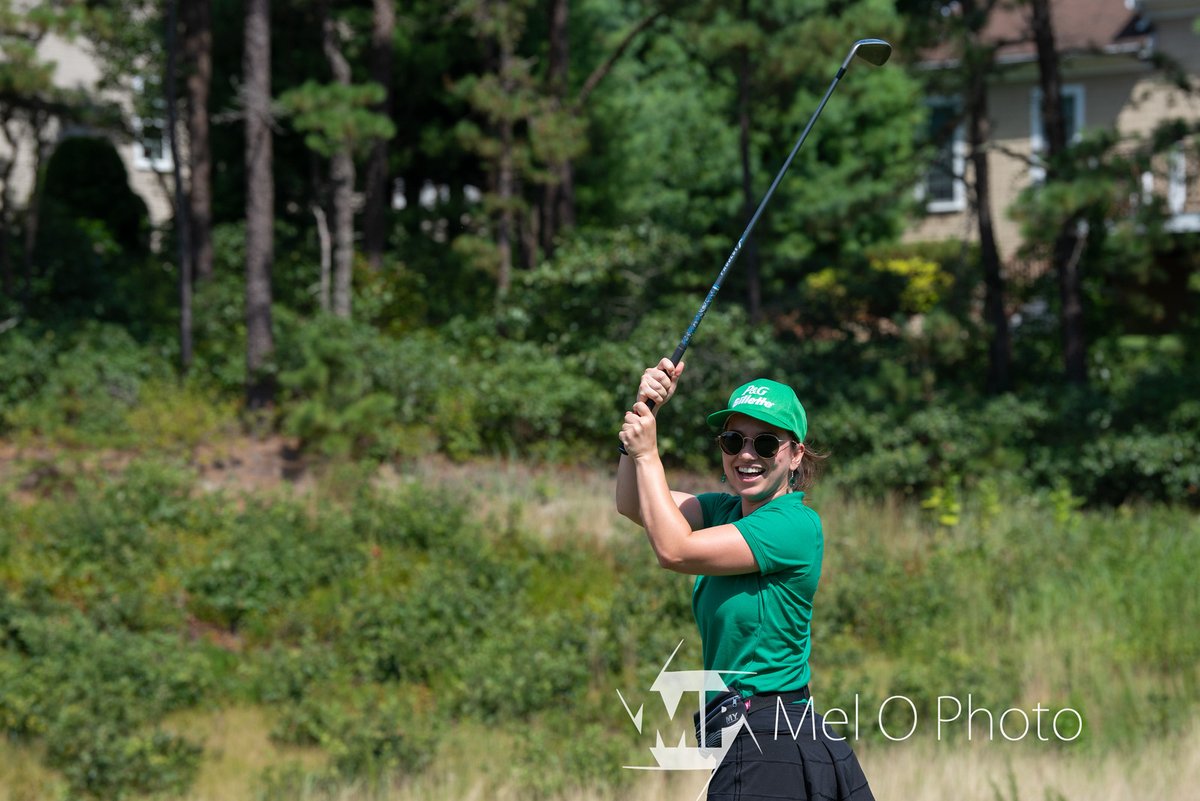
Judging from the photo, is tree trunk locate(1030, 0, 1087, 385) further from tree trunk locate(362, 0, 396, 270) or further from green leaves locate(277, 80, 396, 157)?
tree trunk locate(362, 0, 396, 270)

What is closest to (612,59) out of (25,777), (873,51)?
(25,777)

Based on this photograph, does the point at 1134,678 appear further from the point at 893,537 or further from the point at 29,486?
the point at 29,486

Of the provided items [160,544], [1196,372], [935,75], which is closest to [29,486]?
[160,544]

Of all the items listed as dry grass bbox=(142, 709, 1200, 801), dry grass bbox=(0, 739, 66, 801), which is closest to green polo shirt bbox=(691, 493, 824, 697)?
dry grass bbox=(142, 709, 1200, 801)

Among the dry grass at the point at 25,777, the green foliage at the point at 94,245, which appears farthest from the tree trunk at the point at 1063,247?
the dry grass at the point at 25,777

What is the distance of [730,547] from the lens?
372cm

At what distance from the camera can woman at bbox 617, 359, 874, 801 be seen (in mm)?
3729

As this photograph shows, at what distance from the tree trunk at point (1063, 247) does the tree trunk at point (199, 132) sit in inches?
447

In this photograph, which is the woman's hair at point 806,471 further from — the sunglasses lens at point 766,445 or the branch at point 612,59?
the branch at point 612,59

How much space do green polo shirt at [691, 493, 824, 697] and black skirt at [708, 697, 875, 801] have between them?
9 cm

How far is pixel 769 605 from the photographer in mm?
3834

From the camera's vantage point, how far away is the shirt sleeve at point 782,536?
3.77 meters

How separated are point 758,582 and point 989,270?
566 inches

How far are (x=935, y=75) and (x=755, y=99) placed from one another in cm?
241
